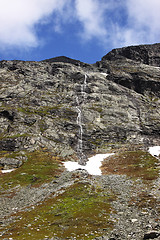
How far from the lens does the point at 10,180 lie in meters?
53.2

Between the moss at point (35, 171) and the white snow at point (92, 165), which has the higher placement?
the moss at point (35, 171)

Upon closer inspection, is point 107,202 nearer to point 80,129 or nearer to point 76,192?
point 76,192

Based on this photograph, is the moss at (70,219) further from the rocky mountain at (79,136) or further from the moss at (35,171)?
the moss at (35,171)

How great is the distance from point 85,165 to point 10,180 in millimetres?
29903

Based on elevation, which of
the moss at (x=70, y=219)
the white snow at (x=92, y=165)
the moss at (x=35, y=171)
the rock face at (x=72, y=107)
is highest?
the rock face at (x=72, y=107)

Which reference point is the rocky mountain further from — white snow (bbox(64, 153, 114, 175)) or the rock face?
white snow (bbox(64, 153, 114, 175))

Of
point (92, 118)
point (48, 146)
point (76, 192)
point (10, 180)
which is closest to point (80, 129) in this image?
point (92, 118)

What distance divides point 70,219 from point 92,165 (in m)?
52.3

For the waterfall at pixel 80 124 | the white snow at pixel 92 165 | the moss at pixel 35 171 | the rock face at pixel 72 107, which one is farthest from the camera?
the rock face at pixel 72 107

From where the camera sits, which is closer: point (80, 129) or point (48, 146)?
point (48, 146)

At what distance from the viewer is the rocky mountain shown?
2577cm

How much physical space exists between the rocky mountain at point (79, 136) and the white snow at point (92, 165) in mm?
3665

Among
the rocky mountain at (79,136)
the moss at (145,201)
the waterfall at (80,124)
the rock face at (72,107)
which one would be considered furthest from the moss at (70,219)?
the rock face at (72,107)

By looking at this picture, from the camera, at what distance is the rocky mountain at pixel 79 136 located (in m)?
25.8
